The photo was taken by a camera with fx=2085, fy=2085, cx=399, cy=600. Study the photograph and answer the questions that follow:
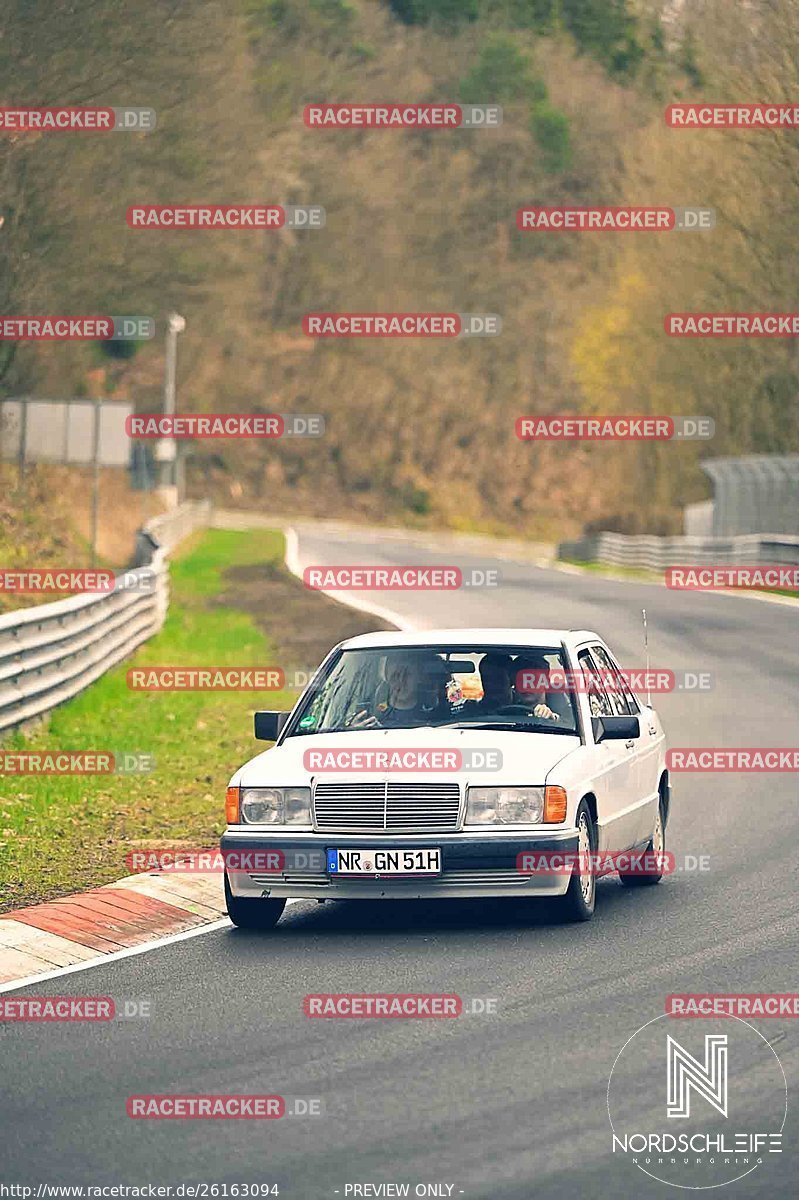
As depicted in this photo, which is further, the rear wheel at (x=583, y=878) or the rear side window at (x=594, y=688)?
the rear side window at (x=594, y=688)

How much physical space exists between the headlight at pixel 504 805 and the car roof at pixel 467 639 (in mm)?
1490

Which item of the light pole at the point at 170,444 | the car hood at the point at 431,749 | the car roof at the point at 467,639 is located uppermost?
the light pole at the point at 170,444

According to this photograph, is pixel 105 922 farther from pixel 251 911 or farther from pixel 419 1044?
pixel 419 1044

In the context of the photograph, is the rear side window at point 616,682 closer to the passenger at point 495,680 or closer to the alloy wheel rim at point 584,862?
the passenger at point 495,680

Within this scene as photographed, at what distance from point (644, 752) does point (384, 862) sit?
2773 mm

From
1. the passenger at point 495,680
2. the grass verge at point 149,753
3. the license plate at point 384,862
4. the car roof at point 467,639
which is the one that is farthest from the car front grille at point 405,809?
the grass verge at point 149,753

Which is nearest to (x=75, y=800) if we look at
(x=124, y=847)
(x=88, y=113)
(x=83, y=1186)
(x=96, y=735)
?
(x=124, y=847)

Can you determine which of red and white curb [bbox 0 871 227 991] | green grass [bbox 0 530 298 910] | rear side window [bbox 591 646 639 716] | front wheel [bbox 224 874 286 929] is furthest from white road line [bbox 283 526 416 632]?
front wheel [bbox 224 874 286 929]

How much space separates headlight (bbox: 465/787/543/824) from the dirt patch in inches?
686

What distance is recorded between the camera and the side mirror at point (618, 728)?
454 inches

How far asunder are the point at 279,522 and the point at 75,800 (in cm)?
9302

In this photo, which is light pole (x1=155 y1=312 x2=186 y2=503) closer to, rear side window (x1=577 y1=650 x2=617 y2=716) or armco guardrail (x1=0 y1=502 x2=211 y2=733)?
armco guardrail (x1=0 y1=502 x2=211 y2=733)

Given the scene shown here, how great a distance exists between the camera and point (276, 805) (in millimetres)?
10898

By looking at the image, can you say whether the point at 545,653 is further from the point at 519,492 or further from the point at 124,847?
the point at 519,492
